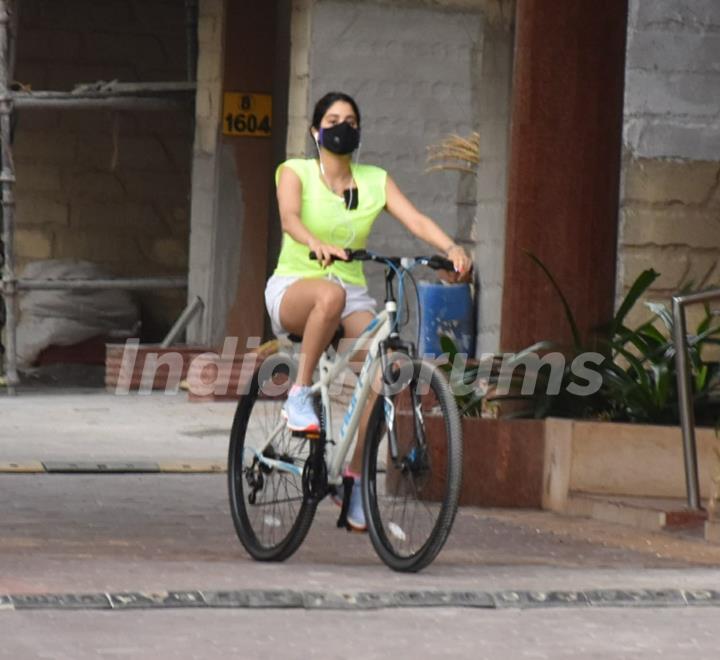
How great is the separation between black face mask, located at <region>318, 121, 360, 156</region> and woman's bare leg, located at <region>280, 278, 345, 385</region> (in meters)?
0.48

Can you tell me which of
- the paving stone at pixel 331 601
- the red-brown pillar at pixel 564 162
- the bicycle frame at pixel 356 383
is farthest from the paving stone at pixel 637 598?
the red-brown pillar at pixel 564 162

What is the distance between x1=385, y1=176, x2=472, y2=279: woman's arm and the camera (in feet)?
23.5

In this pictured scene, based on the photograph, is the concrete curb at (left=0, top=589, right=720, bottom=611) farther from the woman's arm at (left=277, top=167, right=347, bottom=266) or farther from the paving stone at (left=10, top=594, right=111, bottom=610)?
the woman's arm at (left=277, top=167, right=347, bottom=266)

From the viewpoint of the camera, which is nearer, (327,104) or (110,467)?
(327,104)

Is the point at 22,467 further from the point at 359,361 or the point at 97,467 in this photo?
the point at 359,361

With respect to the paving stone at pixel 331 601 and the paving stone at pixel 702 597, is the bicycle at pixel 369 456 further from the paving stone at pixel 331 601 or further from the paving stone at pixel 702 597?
the paving stone at pixel 702 597

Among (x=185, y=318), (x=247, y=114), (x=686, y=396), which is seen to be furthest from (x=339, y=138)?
(x=185, y=318)

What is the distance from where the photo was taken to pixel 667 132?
11.0 meters

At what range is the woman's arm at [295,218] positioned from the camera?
279 inches

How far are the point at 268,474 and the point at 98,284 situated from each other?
28.0ft

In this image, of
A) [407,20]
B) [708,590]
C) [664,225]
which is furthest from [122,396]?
[708,590]

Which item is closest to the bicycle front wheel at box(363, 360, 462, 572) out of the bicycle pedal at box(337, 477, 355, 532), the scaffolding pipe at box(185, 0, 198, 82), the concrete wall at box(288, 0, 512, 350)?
the bicycle pedal at box(337, 477, 355, 532)

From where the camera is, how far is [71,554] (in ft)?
24.2

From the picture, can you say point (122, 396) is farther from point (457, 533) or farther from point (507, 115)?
point (457, 533)
